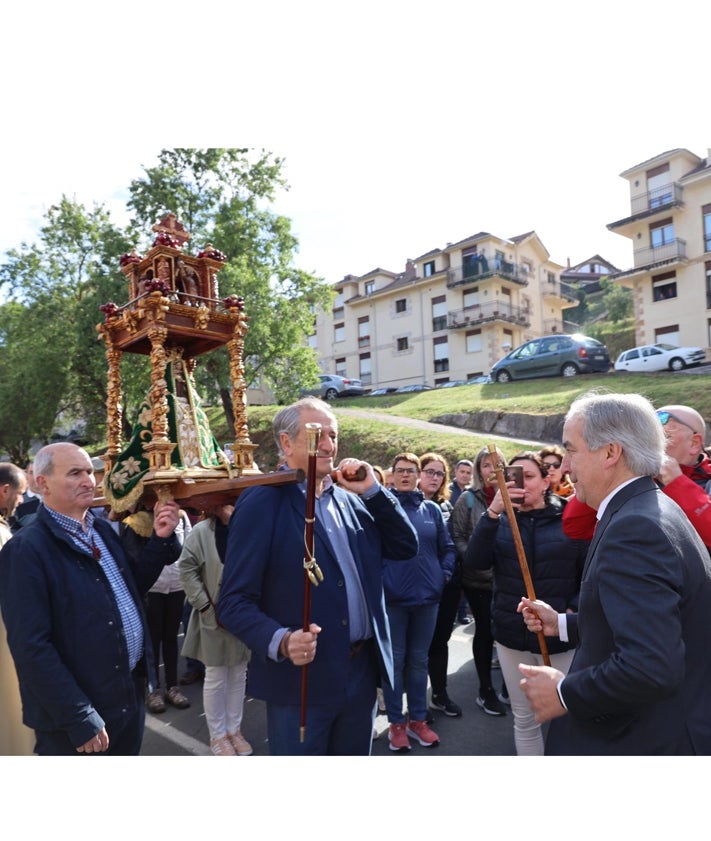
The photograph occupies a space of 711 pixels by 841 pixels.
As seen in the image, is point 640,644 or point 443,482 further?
point 443,482

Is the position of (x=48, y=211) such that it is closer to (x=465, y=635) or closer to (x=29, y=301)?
(x=29, y=301)

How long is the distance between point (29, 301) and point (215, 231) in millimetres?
5210

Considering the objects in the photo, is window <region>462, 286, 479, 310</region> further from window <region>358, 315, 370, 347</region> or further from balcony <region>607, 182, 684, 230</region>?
balcony <region>607, 182, 684, 230</region>

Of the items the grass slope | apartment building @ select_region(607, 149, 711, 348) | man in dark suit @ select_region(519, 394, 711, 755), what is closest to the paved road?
man in dark suit @ select_region(519, 394, 711, 755)

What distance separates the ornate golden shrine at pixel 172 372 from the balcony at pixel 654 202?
59.9 feet

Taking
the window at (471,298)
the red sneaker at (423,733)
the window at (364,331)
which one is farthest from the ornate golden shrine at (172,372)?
the window at (364,331)

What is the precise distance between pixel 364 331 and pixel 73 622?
27.0 metres

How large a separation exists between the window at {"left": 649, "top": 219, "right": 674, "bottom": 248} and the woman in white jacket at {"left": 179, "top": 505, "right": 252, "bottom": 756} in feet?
68.2

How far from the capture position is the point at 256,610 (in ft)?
6.83

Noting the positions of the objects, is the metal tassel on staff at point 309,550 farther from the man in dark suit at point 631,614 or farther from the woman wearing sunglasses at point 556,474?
the woman wearing sunglasses at point 556,474

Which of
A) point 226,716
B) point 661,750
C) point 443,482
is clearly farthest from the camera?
point 443,482

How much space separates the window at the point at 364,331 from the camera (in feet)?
94.0

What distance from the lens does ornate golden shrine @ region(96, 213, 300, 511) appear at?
355 cm
